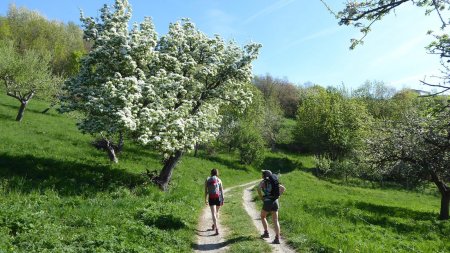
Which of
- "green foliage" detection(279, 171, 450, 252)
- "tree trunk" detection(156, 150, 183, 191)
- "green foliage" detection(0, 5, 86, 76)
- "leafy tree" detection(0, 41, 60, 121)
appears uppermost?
"green foliage" detection(0, 5, 86, 76)

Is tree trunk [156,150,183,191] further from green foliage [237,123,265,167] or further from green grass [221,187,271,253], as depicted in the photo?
green foliage [237,123,265,167]

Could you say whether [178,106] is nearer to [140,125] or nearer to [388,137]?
[140,125]

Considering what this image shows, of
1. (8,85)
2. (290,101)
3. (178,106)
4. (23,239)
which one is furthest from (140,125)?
(290,101)

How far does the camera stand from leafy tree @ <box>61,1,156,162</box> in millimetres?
21344

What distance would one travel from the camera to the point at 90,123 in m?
22.1

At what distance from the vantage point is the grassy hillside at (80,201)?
11.7 m

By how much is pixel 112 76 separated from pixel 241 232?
44.8 feet

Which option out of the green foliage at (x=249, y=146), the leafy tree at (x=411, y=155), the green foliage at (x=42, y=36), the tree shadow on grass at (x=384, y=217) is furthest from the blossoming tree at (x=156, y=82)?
the green foliage at (x=42, y=36)

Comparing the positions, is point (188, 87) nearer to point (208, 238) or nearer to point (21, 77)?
point (208, 238)

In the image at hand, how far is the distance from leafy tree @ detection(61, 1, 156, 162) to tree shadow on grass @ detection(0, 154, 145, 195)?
2.81m

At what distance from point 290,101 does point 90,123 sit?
354 ft

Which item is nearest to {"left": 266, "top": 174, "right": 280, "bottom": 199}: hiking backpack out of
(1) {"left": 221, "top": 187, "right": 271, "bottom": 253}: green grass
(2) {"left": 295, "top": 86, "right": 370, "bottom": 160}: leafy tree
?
(1) {"left": 221, "top": 187, "right": 271, "bottom": 253}: green grass

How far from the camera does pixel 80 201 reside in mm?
17422

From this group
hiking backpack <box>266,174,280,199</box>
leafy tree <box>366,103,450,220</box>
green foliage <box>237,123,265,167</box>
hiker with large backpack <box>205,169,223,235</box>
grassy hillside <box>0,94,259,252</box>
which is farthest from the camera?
green foliage <box>237,123,265,167</box>
